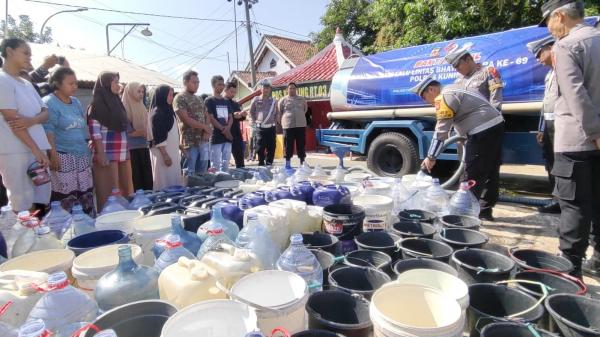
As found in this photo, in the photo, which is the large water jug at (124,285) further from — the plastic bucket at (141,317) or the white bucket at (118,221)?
the white bucket at (118,221)

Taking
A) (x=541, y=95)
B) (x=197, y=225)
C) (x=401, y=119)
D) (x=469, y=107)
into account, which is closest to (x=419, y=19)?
(x=401, y=119)

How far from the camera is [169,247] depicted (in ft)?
5.26

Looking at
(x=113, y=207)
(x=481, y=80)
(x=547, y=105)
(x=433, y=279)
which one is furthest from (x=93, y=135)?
(x=547, y=105)

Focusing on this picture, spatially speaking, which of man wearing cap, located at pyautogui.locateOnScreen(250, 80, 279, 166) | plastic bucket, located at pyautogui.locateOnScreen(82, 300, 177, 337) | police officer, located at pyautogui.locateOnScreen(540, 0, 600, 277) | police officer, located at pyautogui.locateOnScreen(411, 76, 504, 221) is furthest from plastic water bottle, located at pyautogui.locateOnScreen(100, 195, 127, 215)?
man wearing cap, located at pyautogui.locateOnScreen(250, 80, 279, 166)

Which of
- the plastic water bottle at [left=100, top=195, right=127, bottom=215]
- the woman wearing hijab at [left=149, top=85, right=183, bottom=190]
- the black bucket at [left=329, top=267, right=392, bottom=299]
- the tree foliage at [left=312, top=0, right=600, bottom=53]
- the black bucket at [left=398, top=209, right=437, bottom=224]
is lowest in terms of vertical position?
the black bucket at [left=329, top=267, right=392, bottom=299]

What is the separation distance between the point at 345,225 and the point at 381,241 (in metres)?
0.25

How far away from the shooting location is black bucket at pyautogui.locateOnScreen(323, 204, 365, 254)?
2268mm

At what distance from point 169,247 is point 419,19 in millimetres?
10744

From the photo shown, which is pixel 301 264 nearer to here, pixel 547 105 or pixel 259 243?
pixel 259 243

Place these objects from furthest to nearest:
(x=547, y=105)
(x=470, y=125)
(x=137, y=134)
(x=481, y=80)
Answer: (x=137, y=134), (x=481, y=80), (x=547, y=105), (x=470, y=125)

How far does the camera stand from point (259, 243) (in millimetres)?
1849

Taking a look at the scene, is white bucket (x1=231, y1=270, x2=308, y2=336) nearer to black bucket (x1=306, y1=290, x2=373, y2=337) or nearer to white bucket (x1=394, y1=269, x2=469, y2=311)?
black bucket (x1=306, y1=290, x2=373, y2=337)

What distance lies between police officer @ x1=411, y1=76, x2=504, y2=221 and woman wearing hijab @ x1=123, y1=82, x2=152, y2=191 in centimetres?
328

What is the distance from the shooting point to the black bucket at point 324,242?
6.75 feet
